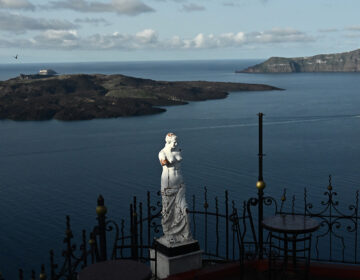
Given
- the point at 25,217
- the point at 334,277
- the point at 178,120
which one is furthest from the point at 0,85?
the point at 334,277

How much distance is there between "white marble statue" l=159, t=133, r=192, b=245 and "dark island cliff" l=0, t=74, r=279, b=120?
111 m

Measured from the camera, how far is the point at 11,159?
72625 mm

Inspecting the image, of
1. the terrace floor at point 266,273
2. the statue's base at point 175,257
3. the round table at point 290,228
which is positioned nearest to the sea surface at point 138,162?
the statue's base at point 175,257

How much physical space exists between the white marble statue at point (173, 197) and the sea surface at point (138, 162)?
23.6 m

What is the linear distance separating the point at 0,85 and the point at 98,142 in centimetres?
8870

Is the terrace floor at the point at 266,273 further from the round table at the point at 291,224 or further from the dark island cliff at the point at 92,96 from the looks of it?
the dark island cliff at the point at 92,96

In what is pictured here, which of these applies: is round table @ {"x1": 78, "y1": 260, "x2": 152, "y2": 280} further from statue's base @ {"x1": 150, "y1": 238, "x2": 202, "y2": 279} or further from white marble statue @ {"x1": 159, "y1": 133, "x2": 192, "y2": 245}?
white marble statue @ {"x1": 159, "y1": 133, "x2": 192, "y2": 245}

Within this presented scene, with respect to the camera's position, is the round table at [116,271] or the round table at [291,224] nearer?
the round table at [116,271]

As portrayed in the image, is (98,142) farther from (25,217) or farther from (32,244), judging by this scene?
(32,244)

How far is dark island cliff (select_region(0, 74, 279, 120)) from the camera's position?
12400 centimetres

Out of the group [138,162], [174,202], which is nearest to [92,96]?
[138,162]

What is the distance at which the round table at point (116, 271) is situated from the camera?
302 inches

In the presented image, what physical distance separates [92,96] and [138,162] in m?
90.1

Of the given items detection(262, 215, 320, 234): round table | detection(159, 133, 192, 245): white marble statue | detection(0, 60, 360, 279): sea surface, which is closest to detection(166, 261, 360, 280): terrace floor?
detection(159, 133, 192, 245): white marble statue
